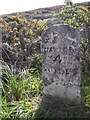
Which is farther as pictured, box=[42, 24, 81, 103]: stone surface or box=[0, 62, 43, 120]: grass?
box=[42, 24, 81, 103]: stone surface

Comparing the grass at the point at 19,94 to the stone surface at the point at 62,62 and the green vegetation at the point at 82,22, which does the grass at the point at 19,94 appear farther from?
the green vegetation at the point at 82,22

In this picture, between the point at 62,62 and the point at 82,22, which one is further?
the point at 82,22

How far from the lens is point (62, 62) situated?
420 centimetres

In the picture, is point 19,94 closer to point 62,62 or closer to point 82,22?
point 62,62

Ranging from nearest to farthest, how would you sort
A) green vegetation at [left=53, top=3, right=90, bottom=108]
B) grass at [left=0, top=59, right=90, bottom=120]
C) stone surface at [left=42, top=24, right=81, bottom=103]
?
1. grass at [left=0, top=59, right=90, bottom=120]
2. stone surface at [left=42, top=24, right=81, bottom=103]
3. green vegetation at [left=53, top=3, right=90, bottom=108]

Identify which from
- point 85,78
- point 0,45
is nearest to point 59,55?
point 85,78

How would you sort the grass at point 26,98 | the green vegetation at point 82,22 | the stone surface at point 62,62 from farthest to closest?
the green vegetation at point 82,22
the stone surface at point 62,62
the grass at point 26,98

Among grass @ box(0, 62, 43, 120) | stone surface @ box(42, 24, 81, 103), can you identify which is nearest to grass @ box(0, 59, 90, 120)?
grass @ box(0, 62, 43, 120)

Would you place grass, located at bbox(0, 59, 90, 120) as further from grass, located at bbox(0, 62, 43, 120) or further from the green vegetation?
the green vegetation

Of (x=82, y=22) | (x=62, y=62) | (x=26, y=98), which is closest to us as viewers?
(x=62, y=62)

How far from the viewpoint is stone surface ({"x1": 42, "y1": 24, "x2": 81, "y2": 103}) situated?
13.6ft

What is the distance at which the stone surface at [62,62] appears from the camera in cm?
414

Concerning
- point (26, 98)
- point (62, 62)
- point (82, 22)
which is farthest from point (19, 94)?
point (82, 22)

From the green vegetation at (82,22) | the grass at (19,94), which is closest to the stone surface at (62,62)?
the grass at (19,94)
